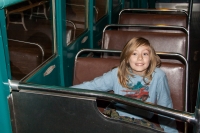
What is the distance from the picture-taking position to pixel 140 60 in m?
1.79

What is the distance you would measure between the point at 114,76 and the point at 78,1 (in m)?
1.41

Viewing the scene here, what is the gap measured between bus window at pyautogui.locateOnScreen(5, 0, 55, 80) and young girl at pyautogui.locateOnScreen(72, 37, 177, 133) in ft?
1.63

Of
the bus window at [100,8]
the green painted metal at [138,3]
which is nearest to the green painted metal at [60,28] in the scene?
the bus window at [100,8]

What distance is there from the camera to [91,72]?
2039 mm

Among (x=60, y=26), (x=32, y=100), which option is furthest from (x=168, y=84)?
(x=32, y=100)

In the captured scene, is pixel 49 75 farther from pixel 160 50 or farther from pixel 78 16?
pixel 78 16

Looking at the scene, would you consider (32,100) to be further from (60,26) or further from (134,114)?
(60,26)

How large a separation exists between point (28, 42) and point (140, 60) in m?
1.18

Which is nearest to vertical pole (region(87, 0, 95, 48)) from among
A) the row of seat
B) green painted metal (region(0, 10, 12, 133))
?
the row of seat

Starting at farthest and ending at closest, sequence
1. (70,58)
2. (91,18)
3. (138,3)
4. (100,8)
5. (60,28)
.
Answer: (138,3) → (100,8) → (91,18) → (70,58) → (60,28)

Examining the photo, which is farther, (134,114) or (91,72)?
(91,72)

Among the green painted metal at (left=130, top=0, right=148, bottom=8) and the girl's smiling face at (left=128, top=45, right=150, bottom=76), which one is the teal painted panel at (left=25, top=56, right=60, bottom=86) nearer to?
the girl's smiling face at (left=128, top=45, right=150, bottom=76)

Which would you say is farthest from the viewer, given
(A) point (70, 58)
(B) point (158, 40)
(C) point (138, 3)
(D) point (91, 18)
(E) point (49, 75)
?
(C) point (138, 3)

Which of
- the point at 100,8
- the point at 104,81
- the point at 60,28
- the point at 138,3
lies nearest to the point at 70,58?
the point at 60,28
